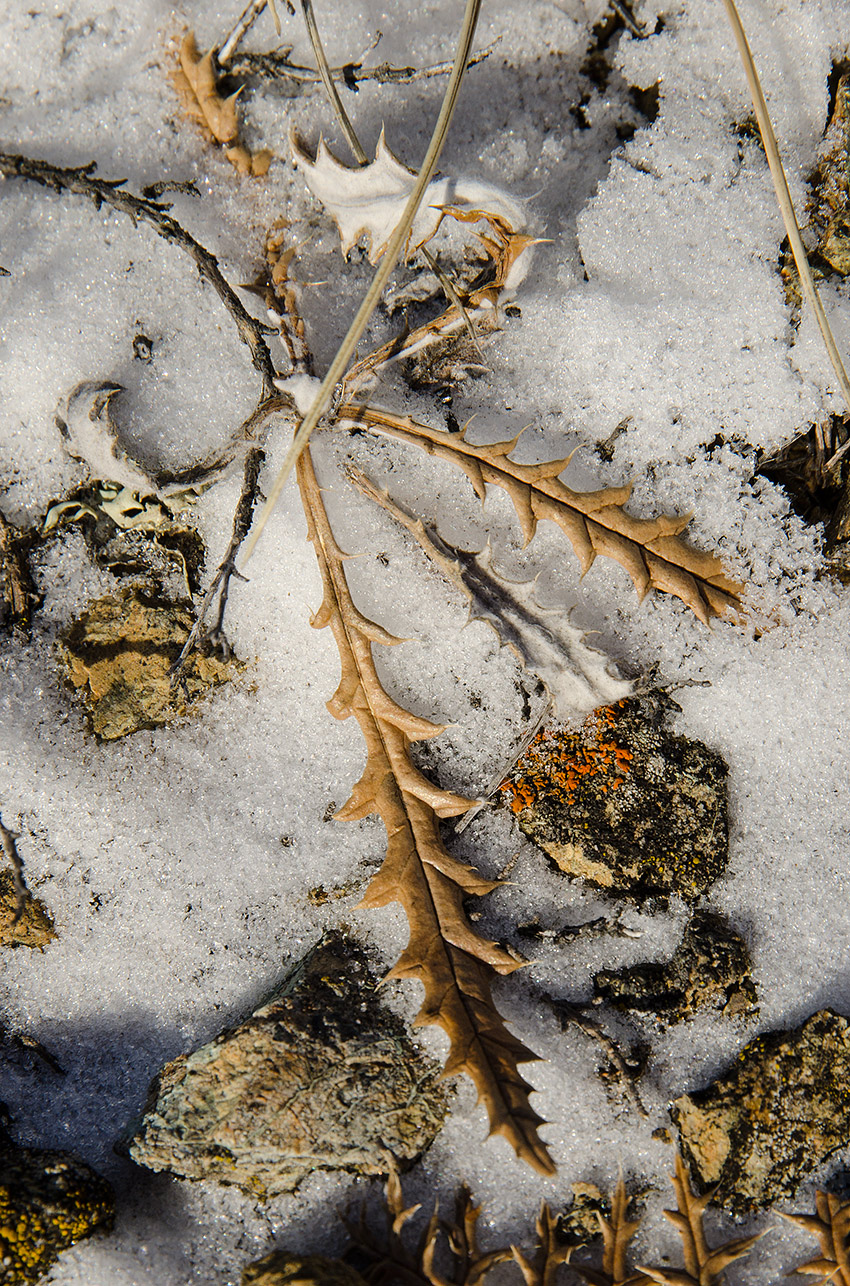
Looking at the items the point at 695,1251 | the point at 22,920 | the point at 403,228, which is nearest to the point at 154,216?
the point at 403,228

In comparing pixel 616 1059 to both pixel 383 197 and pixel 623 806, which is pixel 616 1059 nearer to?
pixel 623 806

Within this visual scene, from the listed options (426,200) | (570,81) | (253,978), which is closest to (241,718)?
(253,978)

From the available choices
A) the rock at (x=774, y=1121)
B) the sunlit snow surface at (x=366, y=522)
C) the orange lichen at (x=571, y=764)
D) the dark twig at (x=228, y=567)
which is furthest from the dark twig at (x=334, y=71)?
the rock at (x=774, y=1121)

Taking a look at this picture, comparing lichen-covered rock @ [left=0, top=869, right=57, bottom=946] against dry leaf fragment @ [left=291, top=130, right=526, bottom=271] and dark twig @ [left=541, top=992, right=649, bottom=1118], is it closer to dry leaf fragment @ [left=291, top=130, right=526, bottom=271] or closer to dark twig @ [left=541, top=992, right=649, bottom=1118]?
dark twig @ [left=541, top=992, right=649, bottom=1118]

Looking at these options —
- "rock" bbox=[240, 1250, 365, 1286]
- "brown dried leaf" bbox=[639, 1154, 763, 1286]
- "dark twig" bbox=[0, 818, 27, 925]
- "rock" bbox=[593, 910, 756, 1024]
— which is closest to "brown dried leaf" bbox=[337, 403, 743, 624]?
"rock" bbox=[593, 910, 756, 1024]

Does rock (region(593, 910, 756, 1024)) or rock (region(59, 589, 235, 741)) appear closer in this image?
rock (region(593, 910, 756, 1024))

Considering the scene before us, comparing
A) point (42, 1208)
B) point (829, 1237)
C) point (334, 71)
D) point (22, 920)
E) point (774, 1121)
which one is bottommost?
point (42, 1208)

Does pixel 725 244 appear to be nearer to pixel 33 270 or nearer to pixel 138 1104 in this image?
pixel 33 270

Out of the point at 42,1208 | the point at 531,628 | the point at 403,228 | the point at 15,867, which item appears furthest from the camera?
the point at 15,867
